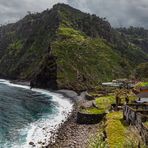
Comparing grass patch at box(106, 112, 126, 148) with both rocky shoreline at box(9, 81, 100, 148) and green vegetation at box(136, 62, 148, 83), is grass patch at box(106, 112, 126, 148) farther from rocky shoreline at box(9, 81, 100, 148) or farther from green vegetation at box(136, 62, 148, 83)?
green vegetation at box(136, 62, 148, 83)

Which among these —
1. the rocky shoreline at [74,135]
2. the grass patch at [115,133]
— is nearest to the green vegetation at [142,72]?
the rocky shoreline at [74,135]

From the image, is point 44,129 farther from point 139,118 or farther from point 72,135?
point 139,118

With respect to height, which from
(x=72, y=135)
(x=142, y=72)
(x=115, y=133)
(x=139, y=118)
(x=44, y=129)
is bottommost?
(x=44, y=129)

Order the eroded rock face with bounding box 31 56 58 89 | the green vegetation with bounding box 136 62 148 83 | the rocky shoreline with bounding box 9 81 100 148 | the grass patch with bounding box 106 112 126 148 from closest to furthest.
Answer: the grass patch with bounding box 106 112 126 148 < the rocky shoreline with bounding box 9 81 100 148 < the eroded rock face with bounding box 31 56 58 89 < the green vegetation with bounding box 136 62 148 83

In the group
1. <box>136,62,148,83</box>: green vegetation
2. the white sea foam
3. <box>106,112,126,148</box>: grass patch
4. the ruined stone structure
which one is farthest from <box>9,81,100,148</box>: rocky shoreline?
<box>136,62,148,83</box>: green vegetation

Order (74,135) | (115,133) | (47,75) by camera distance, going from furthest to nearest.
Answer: (47,75) → (74,135) → (115,133)

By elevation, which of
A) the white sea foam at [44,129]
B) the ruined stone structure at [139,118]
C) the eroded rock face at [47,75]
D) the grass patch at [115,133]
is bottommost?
the white sea foam at [44,129]

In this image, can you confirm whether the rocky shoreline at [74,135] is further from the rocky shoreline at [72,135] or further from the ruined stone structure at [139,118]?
the ruined stone structure at [139,118]

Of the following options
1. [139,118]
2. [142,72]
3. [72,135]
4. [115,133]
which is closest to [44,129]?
[72,135]

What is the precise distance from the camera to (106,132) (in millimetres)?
60031

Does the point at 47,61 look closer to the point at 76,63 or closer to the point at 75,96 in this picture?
the point at 76,63

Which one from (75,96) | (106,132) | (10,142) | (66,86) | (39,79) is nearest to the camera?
(106,132)

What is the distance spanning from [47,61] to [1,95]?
172 ft

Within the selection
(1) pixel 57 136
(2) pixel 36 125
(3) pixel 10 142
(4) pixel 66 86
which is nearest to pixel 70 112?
(2) pixel 36 125
